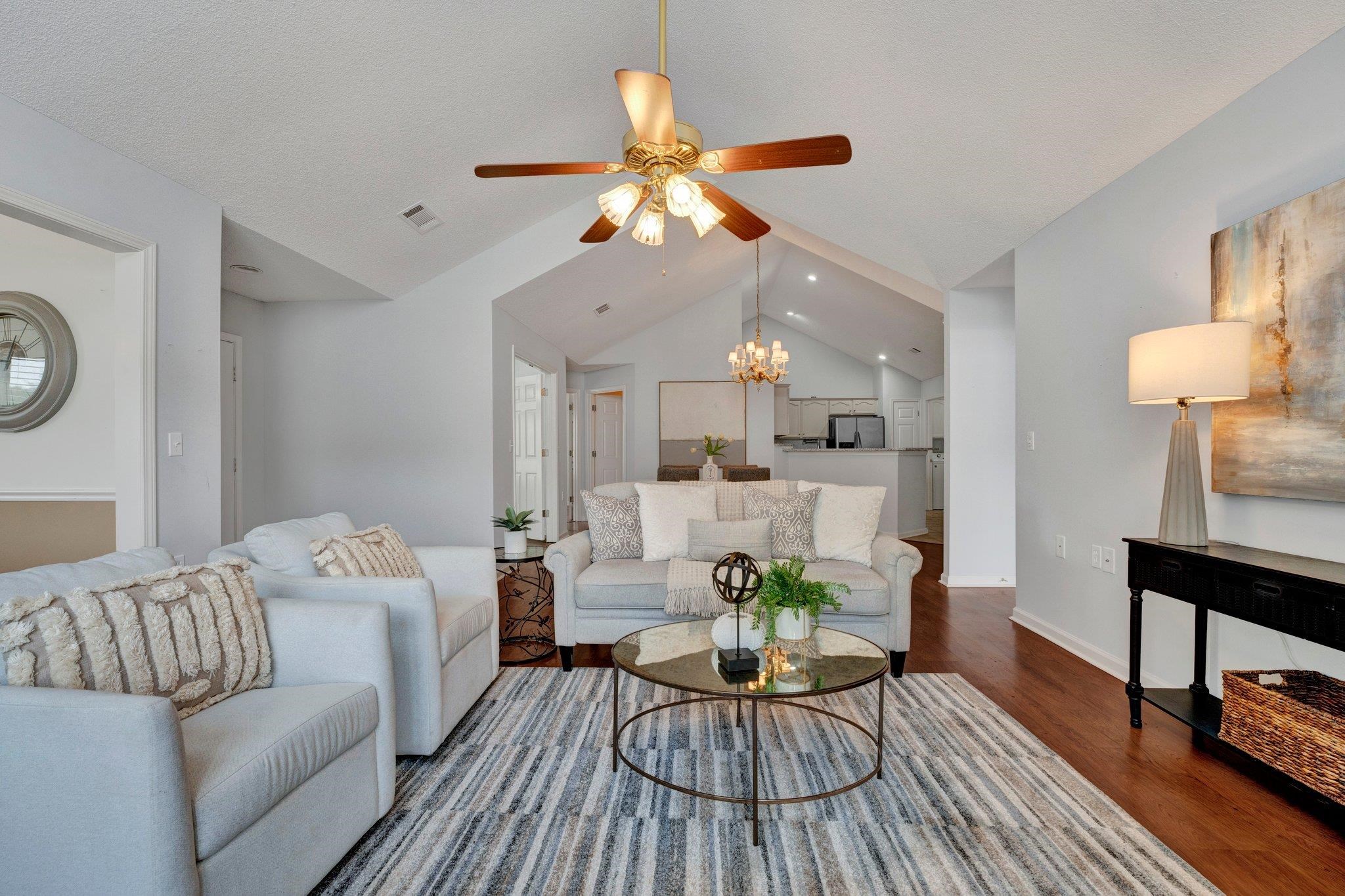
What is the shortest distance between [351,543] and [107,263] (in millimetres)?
2845

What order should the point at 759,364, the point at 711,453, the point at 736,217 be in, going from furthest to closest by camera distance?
the point at 759,364
the point at 711,453
the point at 736,217

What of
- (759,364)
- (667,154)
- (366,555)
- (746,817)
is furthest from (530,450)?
(746,817)

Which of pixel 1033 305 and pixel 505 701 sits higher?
pixel 1033 305

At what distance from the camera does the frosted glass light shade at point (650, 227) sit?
8.75ft

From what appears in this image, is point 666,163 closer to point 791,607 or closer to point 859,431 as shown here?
point 791,607

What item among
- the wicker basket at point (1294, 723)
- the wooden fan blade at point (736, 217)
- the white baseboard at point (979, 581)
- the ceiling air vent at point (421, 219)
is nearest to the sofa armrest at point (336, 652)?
the wooden fan blade at point (736, 217)

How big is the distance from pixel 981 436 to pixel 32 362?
6.19m

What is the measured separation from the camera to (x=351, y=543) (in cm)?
249

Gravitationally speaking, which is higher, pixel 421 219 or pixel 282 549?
pixel 421 219

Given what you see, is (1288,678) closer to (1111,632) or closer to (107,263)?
(1111,632)

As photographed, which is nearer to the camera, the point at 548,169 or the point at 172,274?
the point at 548,169

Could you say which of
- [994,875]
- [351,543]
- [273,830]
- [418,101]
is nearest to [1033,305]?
[994,875]

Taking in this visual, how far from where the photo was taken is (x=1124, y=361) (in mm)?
3146

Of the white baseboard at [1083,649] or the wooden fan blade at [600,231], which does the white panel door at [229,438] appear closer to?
the wooden fan blade at [600,231]
